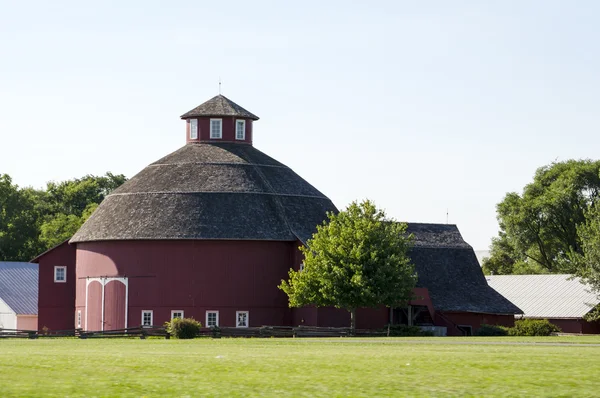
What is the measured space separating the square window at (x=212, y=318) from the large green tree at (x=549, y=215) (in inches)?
1658

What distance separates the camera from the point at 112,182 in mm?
121812

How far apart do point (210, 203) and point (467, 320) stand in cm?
1639

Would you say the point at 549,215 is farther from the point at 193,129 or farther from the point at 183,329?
the point at 183,329

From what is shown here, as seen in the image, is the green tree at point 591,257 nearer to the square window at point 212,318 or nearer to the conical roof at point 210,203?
the conical roof at point 210,203

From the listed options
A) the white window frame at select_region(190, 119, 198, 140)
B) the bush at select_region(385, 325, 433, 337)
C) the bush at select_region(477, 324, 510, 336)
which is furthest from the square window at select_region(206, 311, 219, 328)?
the bush at select_region(477, 324, 510, 336)

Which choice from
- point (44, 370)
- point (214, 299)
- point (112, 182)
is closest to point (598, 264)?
point (214, 299)

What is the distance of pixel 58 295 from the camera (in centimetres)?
7475

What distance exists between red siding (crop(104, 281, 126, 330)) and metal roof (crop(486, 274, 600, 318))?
27969 mm

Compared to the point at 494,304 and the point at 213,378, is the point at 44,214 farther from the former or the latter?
the point at 213,378

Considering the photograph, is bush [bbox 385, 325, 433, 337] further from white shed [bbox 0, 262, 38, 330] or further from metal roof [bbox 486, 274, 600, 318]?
white shed [bbox 0, 262, 38, 330]

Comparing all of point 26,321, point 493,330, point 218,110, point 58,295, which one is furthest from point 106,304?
point 493,330

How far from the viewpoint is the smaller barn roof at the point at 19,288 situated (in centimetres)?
8700

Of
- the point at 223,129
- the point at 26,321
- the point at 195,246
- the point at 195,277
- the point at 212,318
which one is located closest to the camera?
the point at 195,277

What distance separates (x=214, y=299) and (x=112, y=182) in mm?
56875
